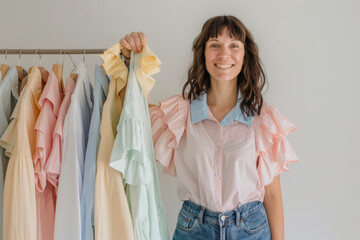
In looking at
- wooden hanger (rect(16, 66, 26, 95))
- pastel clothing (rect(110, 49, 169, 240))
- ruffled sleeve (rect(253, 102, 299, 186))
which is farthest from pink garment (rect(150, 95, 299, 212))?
wooden hanger (rect(16, 66, 26, 95))

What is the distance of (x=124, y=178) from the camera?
122cm

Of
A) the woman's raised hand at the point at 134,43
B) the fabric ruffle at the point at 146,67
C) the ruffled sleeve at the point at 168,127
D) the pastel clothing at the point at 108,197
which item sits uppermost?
the woman's raised hand at the point at 134,43

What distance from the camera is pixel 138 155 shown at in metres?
1.18

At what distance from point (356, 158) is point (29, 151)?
4.52 feet

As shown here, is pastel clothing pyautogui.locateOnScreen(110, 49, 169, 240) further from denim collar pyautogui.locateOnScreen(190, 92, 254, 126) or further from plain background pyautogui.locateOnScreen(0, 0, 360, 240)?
plain background pyautogui.locateOnScreen(0, 0, 360, 240)

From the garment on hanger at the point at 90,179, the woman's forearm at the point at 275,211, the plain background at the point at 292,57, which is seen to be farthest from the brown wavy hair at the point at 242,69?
the garment on hanger at the point at 90,179

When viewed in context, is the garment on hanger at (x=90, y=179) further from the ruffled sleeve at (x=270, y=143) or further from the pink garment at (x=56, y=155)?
the ruffled sleeve at (x=270, y=143)

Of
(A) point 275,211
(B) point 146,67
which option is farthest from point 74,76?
(A) point 275,211

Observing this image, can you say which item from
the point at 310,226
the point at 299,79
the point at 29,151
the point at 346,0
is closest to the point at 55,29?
the point at 29,151

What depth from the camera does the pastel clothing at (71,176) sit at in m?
1.16

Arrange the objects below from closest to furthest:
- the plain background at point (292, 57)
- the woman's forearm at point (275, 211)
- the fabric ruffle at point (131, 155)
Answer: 1. the fabric ruffle at point (131, 155)
2. the woman's forearm at point (275, 211)
3. the plain background at point (292, 57)

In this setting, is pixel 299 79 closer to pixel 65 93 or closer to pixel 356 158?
pixel 356 158

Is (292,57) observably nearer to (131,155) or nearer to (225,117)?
(225,117)

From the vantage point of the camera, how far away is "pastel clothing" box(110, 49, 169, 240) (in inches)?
45.6
